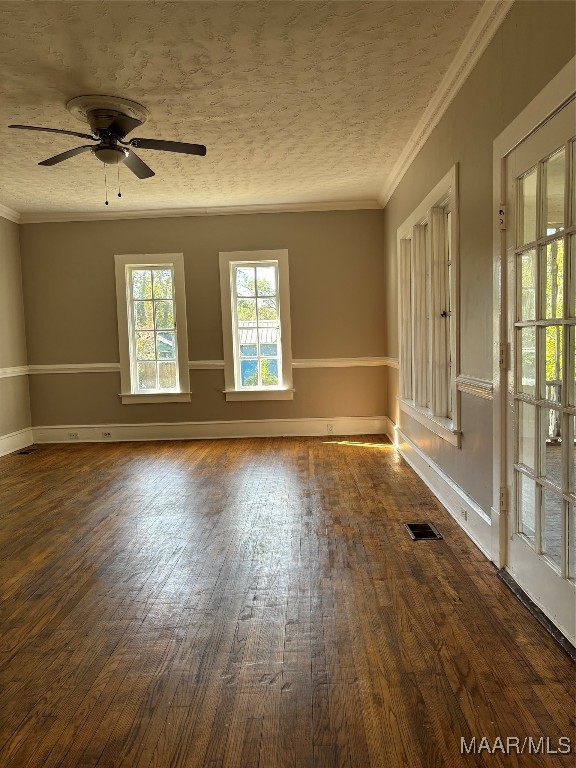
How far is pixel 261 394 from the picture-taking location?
23.1 ft

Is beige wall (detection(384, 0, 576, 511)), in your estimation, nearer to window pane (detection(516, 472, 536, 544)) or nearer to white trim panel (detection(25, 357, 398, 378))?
window pane (detection(516, 472, 536, 544))

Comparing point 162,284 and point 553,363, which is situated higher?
point 162,284

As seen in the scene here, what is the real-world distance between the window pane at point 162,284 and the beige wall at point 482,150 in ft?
12.8

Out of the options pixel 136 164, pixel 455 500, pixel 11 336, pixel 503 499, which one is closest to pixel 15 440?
pixel 11 336

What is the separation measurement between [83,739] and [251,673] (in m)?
0.59

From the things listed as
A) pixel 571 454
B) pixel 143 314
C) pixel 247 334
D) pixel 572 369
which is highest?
pixel 143 314

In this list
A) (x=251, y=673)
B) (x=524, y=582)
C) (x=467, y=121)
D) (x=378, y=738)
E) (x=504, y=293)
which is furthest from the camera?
(x=467, y=121)

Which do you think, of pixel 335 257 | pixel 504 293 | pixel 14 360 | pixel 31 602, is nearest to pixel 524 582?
pixel 504 293

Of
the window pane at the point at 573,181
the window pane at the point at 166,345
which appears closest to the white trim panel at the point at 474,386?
the window pane at the point at 573,181

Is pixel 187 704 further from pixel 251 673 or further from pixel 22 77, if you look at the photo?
pixel 22 77

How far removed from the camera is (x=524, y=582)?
2.51m

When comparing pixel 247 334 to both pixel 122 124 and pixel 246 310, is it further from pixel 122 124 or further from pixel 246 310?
pixel 122 124

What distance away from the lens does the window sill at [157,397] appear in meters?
7.07

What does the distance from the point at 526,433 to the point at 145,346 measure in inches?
219
